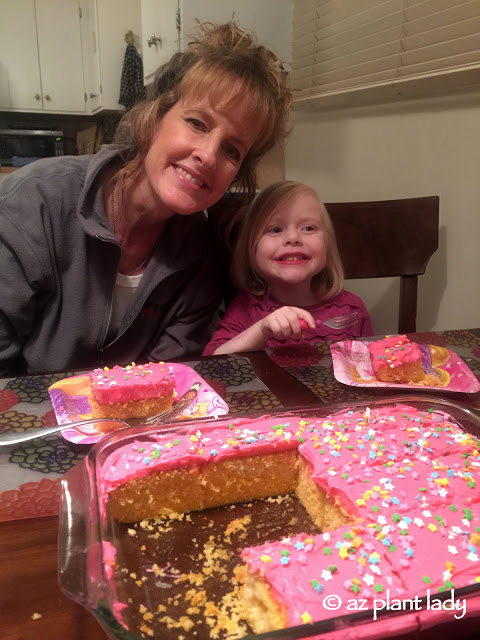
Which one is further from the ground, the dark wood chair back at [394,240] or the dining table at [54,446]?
the dark wood chair back at [394,240]

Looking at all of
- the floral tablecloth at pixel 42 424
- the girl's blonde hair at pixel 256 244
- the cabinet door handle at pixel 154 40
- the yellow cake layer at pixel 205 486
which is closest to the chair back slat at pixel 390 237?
the girl's blonde hair at pixel 256 244

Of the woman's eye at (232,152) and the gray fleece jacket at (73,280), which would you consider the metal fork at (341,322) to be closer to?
the gray fleece jacket at (73,280)

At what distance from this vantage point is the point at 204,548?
2.12 ft

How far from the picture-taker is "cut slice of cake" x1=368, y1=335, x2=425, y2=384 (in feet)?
3.67

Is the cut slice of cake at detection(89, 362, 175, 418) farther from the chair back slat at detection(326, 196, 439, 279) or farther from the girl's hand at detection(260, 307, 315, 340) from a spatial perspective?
the chair back slat at detection(326, 196, 439, 279)

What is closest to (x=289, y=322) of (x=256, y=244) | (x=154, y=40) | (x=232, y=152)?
(x=256, y=244)

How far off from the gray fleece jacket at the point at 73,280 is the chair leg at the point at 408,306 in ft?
2.43

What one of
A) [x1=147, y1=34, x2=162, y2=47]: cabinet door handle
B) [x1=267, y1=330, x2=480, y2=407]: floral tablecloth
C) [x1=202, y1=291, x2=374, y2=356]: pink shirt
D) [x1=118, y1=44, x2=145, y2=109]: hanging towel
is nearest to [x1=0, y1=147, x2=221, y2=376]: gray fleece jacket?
[x1=202, y1=291, x2=374, y2=356]: pink shirt

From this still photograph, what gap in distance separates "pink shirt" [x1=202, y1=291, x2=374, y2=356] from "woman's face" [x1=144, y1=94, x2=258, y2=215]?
37cm

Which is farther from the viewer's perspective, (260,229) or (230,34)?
(260,229)

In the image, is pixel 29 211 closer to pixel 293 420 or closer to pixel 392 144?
pixel 293 420

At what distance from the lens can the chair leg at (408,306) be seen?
1.80 m

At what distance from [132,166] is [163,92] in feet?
0.70

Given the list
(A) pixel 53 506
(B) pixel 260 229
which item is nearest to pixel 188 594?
(A) pixel 53 506
